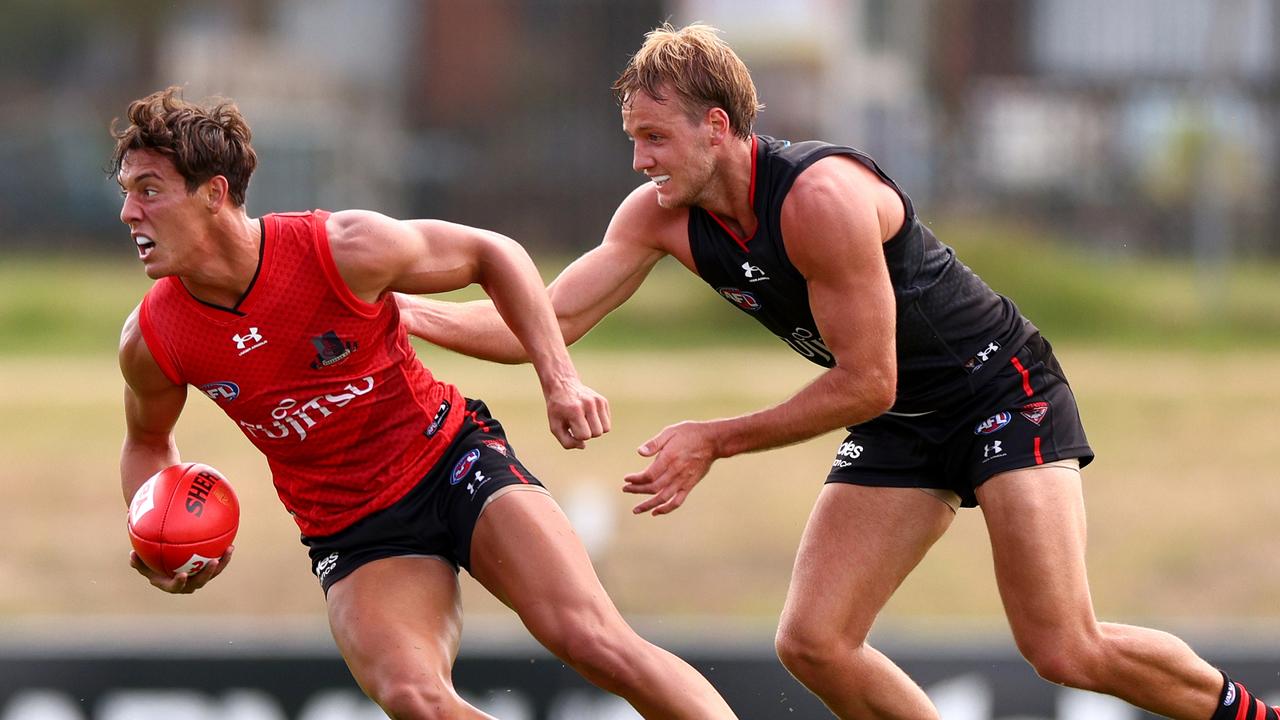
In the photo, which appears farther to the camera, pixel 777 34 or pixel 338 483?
pixel 777 34

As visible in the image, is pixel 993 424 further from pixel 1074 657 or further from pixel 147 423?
pixel 147 423

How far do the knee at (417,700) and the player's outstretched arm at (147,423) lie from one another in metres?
0.77

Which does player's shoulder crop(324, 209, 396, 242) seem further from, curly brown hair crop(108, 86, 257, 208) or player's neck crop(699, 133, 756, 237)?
player's neck crop(699, 133, 756, 237)

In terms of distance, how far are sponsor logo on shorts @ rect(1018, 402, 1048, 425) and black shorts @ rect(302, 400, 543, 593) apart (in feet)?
5.18

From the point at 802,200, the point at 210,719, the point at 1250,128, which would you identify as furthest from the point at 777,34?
the point at 802,200

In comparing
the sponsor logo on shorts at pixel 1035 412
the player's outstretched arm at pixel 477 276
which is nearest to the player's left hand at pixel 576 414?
the player's outstretched arm at pixel 477 276

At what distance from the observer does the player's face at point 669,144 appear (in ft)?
17.3

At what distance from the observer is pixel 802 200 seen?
17.3 feet

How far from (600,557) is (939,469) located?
7.88 m

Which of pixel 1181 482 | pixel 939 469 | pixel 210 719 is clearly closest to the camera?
pixel 939 469

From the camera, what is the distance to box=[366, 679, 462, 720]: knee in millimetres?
5012

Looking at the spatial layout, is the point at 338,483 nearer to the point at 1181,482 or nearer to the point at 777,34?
the point at 1181,482

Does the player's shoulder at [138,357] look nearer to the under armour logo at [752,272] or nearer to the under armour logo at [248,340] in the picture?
the under armour logo at [248,340]

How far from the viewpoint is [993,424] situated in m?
5.55
